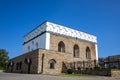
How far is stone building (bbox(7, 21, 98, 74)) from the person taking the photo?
21.0 metres

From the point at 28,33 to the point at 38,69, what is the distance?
13582mm

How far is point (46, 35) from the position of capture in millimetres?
24422

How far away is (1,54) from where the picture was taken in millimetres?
62375

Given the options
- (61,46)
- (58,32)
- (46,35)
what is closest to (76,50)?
(61,46)

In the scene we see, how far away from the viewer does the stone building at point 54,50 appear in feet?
68.7

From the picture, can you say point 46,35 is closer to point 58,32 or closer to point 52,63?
point 58,32

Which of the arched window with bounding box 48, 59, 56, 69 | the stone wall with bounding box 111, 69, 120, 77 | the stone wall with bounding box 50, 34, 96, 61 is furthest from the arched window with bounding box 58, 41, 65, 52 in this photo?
the stone wall with bounding box 111, 69, 120, 77

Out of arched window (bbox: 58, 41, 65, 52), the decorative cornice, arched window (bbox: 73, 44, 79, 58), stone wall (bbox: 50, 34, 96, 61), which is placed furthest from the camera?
arched window (bbox: 73, 44, 79, 58)

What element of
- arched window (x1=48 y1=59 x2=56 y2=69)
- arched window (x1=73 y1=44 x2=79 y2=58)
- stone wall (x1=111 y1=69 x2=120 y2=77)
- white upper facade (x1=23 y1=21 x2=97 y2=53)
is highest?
white upper facade (x1=23 y1=21 x2=97 y2=53)

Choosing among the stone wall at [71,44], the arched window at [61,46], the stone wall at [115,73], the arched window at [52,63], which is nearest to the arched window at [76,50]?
the stone wall at [71,44]

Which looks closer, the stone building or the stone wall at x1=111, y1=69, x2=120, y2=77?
the stone wall at x1=111, y1=69, x2=120, y2=77

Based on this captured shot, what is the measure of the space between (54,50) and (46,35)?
10.4ft

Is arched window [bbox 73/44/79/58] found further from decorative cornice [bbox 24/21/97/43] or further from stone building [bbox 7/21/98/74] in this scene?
decorative cornice [bbox 24/21/97/43]

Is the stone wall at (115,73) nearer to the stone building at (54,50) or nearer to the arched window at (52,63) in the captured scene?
the stone building at (54,50)
